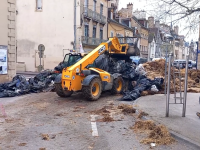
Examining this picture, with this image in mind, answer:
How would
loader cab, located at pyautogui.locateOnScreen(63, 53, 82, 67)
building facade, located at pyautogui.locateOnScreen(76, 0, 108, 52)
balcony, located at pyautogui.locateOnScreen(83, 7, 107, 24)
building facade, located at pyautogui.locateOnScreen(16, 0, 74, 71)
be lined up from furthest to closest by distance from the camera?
1. balcony, located at pyautogui.locateOnScreen(83, 7, 107, 24)
2. building facade, located at pyautogui.locateOnScreen(76, 0, 108, 52)
3. building facade, located at pyautogui.locateOnScreen(16, 0, 74, 71)
4. loader cab, located at pyautogui.locateOnScreen(63, 53, 82, 67)

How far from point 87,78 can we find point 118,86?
9.60 feet

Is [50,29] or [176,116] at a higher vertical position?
[50,29]

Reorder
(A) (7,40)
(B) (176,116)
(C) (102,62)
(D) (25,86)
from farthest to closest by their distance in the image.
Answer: (A) (7,40)
(D) (25,86)
(C) (102,62)
(B) (176,116)

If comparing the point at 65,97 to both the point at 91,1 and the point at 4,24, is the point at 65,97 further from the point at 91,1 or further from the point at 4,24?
the point at 91,1

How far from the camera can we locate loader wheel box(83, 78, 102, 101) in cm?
1074

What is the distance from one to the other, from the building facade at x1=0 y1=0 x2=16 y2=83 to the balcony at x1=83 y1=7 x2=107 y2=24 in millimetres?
16417

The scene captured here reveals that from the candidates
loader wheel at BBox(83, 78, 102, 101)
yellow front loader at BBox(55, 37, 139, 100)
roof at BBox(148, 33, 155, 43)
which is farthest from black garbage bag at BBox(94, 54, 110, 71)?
roof at BBox(148, 33, 155, 43)

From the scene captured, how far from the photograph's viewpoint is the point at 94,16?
3453 centimetres

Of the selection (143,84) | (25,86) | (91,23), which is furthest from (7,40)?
(91,23)

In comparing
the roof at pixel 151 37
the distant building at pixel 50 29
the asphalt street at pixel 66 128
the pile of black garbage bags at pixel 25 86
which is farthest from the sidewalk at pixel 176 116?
the roof at pixel 151 37

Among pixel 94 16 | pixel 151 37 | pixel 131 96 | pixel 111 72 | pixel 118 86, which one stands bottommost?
pixel 131 96

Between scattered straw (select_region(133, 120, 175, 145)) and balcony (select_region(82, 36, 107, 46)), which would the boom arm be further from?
balcony (select_region(82, 36, 107, 46))

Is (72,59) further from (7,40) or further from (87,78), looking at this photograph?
(7,40)

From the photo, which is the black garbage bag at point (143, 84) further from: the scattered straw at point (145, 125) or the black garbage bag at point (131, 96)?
the scattered straw at point (145, 125)
